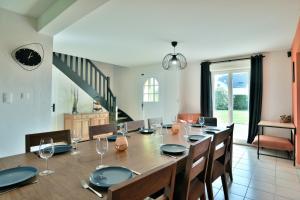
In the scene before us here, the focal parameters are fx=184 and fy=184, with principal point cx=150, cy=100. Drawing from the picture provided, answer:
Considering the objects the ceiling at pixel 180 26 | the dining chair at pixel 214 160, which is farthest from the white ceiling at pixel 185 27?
the dining chair at pixel 214 160

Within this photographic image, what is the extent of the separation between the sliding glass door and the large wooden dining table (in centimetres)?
347

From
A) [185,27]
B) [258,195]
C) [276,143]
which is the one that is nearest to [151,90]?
[185,27]

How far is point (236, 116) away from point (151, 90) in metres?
2.67

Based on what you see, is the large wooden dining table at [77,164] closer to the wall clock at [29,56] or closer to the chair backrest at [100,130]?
the chair backrest at [100,130]

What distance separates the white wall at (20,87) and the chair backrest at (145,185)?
2476 mm

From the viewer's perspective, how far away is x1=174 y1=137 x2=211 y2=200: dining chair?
1.26 metres

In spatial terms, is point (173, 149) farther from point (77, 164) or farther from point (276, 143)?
point (276, 143)

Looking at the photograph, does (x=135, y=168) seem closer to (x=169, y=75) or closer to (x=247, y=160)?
(x=247, y=160)

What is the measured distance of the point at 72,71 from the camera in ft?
17.2

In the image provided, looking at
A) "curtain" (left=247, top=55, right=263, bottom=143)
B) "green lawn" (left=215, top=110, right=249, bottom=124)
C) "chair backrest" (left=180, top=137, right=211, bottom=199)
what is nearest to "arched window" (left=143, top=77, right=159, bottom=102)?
"green lawn" (left=215, top=110, right=249, bottom=124)

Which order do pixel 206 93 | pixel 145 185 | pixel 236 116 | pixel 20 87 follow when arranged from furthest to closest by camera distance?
pixel 206 93 < pixel 236 116 < pixel 20 87 < pixel 145 185

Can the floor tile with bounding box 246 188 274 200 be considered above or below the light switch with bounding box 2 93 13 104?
below

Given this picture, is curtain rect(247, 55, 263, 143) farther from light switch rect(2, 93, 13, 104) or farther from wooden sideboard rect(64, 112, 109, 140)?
light switch rect(2, 93, 13, 104)

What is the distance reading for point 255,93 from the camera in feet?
14.5
